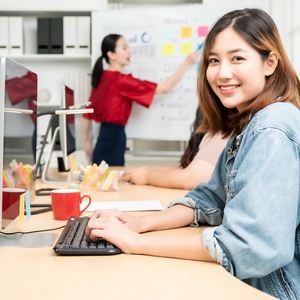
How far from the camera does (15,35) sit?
2973 mm

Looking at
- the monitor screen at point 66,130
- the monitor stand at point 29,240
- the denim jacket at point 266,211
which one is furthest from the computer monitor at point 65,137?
the denim jacket at point 266,211

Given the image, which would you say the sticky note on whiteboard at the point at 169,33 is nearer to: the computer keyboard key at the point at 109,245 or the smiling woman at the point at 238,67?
the smiling woman at the point at 238,67

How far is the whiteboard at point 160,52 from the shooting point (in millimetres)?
2850

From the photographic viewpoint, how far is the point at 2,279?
557 millimetres

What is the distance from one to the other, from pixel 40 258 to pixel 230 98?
53 centimetres

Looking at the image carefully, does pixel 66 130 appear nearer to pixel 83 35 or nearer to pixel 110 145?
pixel 110 145

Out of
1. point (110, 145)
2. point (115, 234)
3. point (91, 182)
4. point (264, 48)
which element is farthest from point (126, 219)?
point (110, 145)

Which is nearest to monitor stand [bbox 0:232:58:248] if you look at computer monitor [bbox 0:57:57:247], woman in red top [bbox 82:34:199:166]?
computer monitor [bbox 0:57:57:247]

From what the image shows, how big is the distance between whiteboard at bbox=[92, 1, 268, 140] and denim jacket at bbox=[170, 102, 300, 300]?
2.27 meters

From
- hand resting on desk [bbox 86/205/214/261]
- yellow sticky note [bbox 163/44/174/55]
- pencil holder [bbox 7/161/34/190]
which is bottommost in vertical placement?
hand resting on desk [bbox 86/205/214/261]

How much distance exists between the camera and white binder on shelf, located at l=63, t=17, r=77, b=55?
295 centimetres

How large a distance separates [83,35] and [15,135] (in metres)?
2.48

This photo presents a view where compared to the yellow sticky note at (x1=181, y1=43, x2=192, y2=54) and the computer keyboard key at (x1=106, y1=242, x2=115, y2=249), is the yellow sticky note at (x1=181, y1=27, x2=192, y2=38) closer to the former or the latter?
the yellow sticky note at (x1=181, y1=43, x2=192, y2=54)

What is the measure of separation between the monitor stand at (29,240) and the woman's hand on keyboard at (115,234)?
11 cm
